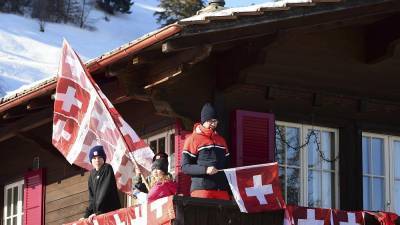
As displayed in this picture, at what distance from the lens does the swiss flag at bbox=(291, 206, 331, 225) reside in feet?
39.7

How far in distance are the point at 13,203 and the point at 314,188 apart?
599cm

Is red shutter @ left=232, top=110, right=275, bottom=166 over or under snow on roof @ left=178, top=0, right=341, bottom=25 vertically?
under

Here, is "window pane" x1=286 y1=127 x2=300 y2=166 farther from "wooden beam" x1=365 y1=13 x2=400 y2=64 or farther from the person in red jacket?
the person in red jacket

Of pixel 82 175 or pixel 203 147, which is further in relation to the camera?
pixel 82 175

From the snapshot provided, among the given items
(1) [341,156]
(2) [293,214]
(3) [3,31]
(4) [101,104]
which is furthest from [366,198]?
(3) [3,31]

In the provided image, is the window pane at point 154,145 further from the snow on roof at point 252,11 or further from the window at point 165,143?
the snow on roof at point 252,11

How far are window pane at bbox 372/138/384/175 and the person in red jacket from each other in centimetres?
311

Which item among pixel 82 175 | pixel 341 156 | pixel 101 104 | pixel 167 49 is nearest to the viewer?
pixel 167 49

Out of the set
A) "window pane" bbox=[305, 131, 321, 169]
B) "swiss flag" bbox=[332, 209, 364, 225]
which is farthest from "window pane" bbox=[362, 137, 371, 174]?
"swiss flag" bbox=[332, 209, 364, 225]

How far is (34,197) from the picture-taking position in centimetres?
1731

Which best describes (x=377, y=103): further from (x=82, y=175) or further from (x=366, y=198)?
(x=82, y=175)

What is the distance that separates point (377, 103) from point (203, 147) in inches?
125

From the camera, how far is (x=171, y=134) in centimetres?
1385

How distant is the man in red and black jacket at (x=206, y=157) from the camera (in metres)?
12.0
